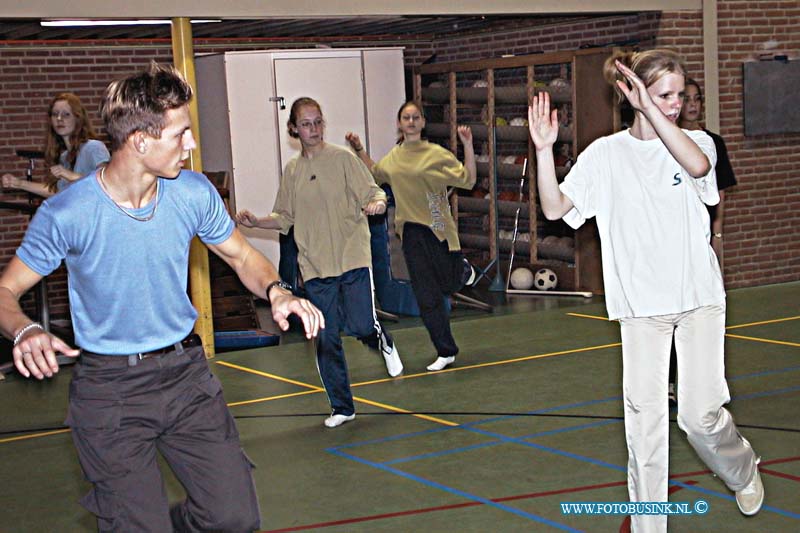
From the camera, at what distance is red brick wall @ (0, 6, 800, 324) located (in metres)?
12.4

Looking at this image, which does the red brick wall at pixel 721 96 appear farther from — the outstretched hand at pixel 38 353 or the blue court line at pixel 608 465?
the outstretched hand at pixel 38 353

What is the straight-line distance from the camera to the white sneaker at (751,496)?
480 centimetres

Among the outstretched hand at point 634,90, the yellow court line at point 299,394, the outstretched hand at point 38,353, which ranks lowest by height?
the yellow court line at point 299,394

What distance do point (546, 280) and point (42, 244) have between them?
959cm

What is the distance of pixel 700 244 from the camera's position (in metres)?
4.40

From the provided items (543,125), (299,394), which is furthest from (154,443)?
(299,394)

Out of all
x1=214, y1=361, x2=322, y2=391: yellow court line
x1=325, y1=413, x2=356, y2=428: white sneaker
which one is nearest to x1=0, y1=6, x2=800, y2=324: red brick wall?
x1=214, y1=361, x2=322, y2=391: yellow court line

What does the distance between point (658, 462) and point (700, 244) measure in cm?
83

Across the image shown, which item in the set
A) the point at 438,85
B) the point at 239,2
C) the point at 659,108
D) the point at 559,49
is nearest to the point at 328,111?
the point at 438,85

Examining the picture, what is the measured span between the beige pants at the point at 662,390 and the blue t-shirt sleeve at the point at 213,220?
5.12 feet

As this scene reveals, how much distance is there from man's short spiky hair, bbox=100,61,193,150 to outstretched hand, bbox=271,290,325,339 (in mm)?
662

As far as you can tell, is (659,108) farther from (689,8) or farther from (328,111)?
(328,111)

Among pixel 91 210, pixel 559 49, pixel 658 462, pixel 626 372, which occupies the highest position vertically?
pixel 559 49

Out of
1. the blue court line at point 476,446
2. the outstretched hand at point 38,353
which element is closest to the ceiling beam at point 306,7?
the blue court line at point 476,446
